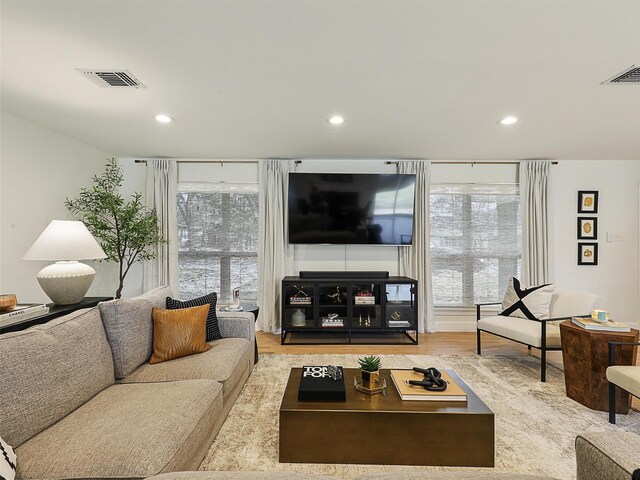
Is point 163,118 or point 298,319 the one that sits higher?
point 163,118

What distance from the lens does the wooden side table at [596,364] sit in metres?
2.47

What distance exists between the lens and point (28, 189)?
10.8 ft

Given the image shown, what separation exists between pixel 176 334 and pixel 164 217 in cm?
273

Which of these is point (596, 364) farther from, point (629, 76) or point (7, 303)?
point (7, 303)

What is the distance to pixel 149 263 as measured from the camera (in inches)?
186

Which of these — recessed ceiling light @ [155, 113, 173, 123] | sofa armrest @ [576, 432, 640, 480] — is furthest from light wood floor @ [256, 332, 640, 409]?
sofa armrest @ [576, 432, 640, 480]

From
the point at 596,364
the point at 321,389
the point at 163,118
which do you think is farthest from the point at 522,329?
the point at 163,118

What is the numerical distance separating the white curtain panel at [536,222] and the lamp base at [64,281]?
5091 millimetres

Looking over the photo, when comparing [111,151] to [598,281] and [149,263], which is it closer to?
[149,263]

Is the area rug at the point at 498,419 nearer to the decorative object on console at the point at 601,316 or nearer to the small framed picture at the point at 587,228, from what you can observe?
the decorative object on console at the point at 601,316

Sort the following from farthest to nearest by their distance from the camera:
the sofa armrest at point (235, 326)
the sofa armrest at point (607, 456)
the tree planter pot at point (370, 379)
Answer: the sofa armrest at point (235, 326)
the tree planter pot at point (370, 379)
the sofa armrest at point (607, 456)

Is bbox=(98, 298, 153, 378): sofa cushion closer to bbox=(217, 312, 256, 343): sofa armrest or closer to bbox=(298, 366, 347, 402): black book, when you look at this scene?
bbox=(217, 312, 256, 343): sofa armrest

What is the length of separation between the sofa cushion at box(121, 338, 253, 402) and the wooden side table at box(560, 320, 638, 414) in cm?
258

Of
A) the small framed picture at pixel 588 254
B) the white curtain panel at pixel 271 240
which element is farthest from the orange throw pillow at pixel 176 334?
the small framed picture at pixel 588 254
